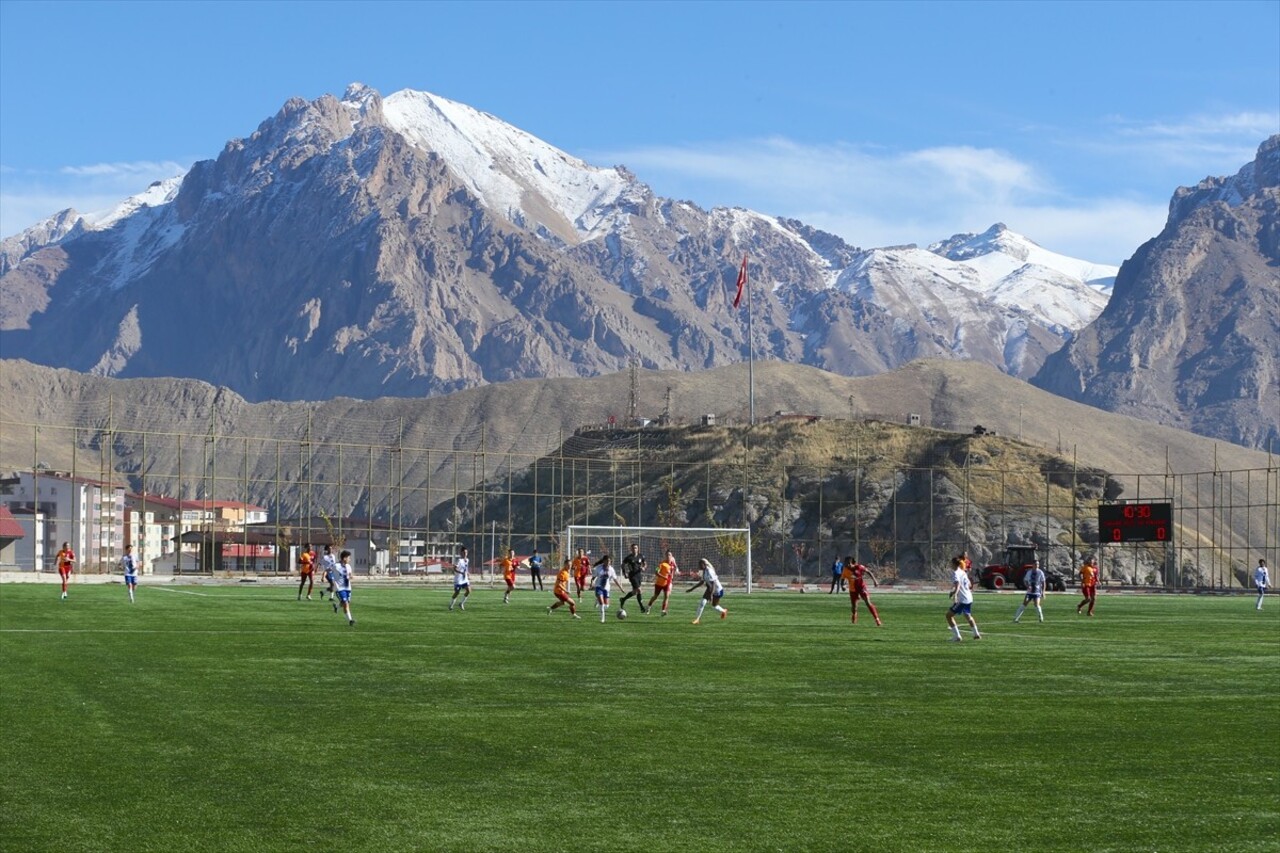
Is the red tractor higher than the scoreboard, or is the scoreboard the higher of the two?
the scoreboard

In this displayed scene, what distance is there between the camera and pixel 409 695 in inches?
874

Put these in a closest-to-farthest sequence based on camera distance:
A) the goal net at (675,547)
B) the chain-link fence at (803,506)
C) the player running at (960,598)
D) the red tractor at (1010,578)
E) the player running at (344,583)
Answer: the player running at (960,598)
the player running at (344,583)
the goal net at (675,547)
the red tractor at (1010,578)
the chain-link fence at (803,506)

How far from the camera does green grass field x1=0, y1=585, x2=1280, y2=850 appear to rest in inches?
520

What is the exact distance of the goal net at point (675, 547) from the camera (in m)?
84.6

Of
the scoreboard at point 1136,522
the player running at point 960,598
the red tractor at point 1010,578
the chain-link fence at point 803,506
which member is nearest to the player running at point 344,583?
the player running at point 960,598

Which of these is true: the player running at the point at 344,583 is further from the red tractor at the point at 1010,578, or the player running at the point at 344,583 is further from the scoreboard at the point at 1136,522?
the scoreboard at the point at 1136,522

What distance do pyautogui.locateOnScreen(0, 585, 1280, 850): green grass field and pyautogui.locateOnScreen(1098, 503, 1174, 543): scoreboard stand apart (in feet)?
165

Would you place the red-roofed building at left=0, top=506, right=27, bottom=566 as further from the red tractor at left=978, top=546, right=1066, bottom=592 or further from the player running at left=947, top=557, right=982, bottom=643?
the player running at left=947, top=557, right=982, bottom=643

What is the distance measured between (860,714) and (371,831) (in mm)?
8885

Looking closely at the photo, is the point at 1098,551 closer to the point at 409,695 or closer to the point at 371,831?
the point at 409,695

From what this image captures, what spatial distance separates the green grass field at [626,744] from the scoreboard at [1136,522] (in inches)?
1974

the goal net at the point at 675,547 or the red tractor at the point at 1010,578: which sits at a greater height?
the goal net at the point at 675,547

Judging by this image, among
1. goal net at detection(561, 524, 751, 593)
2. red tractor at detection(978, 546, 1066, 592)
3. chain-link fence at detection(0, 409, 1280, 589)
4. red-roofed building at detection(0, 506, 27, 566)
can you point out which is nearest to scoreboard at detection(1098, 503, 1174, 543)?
red tractor at detection(978, 546, 1066, 592)

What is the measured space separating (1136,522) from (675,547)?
87.9ft
